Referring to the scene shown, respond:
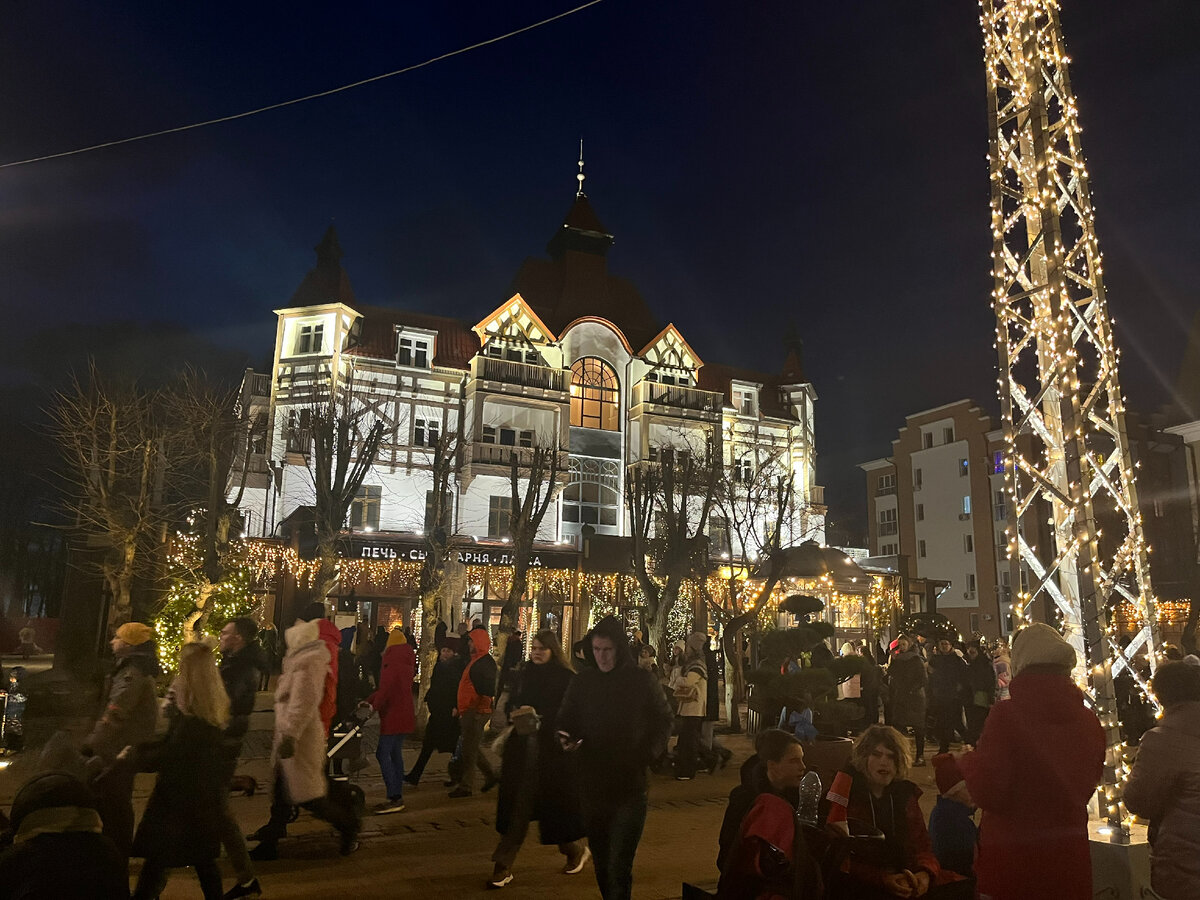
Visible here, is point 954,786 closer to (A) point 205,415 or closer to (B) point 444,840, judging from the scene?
(B) point 444,840

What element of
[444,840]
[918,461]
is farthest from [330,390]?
[918,461]

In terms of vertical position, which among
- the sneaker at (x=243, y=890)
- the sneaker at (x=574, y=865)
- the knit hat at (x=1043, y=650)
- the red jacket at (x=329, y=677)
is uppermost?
the knit hat at (x=1043, y=650)

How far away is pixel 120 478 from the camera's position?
2047 cm

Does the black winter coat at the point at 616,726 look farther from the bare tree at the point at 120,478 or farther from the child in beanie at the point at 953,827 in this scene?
the bare tree at the point at 120,478

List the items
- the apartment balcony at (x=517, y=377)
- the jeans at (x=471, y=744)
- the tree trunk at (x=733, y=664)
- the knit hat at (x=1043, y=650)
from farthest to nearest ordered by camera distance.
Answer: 1. the apartment balcony at (x=517, y=377)
2. the tree trunk at (x=733, y=664)
3. the jeans at (x=471, y=744)
4. the knit hat at (x=1043, y=650)

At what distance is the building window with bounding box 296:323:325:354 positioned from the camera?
115 ft

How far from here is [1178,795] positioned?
3.92 meters

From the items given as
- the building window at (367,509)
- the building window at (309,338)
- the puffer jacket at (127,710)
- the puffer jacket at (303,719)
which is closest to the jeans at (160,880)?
the puffer jacket at (127,710)

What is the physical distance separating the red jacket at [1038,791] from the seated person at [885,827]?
0.33 meters

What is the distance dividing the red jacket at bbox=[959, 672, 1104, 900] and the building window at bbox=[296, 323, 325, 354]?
34602 mm

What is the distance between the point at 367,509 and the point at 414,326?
27.3 feet

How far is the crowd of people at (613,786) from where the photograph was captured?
11.5 feet

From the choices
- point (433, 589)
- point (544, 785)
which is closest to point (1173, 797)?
point (544, 785)

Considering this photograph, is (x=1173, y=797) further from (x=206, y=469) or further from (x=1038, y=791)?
(x=206, y=469)
